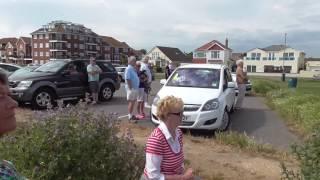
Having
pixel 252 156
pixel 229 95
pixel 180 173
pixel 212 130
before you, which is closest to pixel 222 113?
pixel 212 130

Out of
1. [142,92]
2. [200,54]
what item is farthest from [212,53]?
[142,92]

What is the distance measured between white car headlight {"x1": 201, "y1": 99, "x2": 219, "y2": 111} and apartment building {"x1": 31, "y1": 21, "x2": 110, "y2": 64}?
110 meters

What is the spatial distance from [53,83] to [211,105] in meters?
6.18

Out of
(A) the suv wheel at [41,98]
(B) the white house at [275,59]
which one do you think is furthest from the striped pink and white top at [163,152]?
(B) the white house at [275,59]

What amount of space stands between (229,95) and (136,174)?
7880 millimetres

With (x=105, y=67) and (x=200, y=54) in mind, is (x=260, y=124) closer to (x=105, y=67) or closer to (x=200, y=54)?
(x=105, y=67)

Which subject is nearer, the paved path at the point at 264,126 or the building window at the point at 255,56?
the paved path at the point at 264,126

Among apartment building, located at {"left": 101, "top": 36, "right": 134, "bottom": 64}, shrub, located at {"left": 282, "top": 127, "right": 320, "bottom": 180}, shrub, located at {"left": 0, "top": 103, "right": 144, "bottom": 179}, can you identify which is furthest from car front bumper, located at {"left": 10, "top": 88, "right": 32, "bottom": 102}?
apartment building, located at {"left": 101, "top": 36, "right": 134, "bottom": 64}

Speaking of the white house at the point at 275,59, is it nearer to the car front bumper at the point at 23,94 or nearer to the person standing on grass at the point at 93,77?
the person standing on grass at the point at 93,77

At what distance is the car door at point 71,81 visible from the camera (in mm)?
14797

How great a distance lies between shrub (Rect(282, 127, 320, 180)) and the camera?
13.9ft

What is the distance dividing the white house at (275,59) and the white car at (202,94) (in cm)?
11619

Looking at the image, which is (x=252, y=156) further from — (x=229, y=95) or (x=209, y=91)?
(x=229, y=95)

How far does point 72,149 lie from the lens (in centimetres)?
417
